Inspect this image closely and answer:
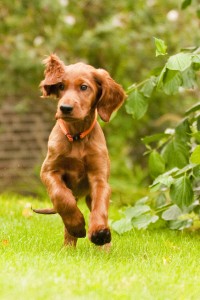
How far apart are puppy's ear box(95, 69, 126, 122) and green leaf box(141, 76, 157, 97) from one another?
3.17ft

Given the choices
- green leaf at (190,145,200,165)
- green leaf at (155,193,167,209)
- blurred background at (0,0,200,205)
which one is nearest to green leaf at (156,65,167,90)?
green leaf at (190,145,200,165)

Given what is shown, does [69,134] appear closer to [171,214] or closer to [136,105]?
[136,105]

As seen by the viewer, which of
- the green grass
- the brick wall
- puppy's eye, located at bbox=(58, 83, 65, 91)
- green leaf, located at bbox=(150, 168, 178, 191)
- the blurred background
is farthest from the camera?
the brick wall

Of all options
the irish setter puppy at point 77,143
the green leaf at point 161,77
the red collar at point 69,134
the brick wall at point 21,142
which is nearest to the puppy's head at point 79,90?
the irish setter puppy at point 77,143

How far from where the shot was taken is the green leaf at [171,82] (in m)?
4.95

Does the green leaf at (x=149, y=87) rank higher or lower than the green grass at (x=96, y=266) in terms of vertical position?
higher

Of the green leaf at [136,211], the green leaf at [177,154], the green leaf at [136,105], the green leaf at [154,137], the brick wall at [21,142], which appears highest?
the green leaf at [136,105]

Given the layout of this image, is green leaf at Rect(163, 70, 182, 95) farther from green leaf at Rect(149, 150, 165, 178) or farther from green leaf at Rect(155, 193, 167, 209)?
green leaf at Rect(155, 193, 167, 209)

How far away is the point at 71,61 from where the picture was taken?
32.9 ft

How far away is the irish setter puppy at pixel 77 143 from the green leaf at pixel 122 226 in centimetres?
86

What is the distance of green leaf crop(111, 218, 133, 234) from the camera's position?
207 inches

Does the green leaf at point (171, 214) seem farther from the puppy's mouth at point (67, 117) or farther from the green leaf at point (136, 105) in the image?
the puppy's mouth at point (67, 117)

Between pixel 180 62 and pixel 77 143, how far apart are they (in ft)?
2.79

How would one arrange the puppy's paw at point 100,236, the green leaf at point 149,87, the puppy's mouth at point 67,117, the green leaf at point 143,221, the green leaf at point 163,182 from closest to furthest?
the puppy's paw at point 100,236 → the puppy's mouth at point 67,117 → the green leaf at point 163,182 → the green leaf at point 143,221 → the green leaf at point 149,87
